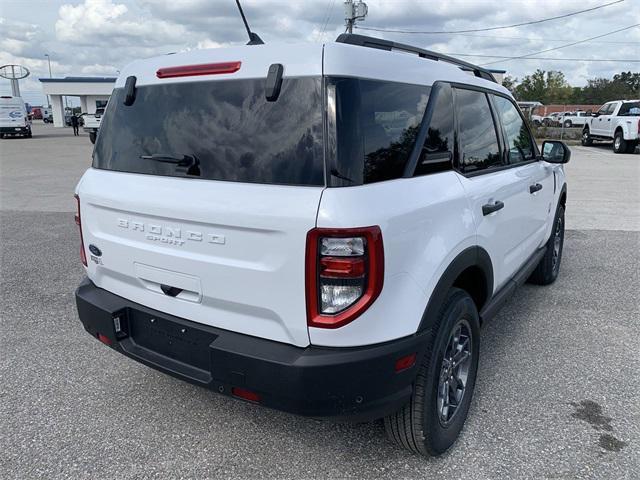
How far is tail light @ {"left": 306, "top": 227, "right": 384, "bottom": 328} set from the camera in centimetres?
196

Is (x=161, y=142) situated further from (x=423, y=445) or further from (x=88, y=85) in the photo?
(x=88, y=85)

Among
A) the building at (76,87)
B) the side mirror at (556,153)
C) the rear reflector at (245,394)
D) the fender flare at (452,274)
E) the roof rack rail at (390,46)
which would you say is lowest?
the rear reflector at (245,394)

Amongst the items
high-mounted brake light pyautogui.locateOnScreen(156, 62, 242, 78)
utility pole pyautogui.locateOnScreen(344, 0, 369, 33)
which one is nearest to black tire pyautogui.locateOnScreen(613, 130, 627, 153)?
utility pole pyautogui.locateOnScreen(344, 0, 369, 33)

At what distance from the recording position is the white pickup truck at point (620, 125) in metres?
20.9

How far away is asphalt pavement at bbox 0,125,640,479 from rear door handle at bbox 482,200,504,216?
3.77ft

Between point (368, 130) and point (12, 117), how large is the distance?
3863 cm

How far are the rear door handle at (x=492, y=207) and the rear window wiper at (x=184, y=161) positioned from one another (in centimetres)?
153

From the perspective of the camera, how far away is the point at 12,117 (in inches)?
1342

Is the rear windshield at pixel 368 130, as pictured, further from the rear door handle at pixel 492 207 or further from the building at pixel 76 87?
the building at pixel 76 87

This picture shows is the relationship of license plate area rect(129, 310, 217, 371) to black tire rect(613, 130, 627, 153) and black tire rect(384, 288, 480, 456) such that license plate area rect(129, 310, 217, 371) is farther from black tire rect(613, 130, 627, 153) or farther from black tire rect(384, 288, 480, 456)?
black tire rect(613, 130, 627, 153)

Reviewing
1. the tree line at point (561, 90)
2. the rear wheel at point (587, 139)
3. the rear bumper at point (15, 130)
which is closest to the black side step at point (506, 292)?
the rear wheel at point (587, 139)

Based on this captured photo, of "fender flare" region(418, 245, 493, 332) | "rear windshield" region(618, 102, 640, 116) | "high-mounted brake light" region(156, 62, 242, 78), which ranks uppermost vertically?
"high-mounted brake light" region(156, 62, 242, 78)

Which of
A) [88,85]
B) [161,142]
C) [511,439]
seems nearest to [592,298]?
[511,439]

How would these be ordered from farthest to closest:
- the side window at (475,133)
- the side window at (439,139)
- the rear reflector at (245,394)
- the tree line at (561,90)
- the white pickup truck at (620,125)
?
1. the tree line at (561,90)
2. the white pickup truck at (620,125)
3. the side window at (475,133)
4. the side window at (439,139)
5. the rear reflector at (245,394)
